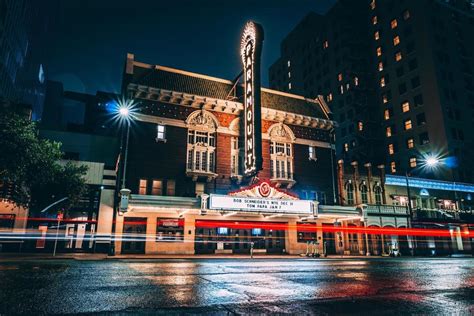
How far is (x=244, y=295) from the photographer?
6297 mm

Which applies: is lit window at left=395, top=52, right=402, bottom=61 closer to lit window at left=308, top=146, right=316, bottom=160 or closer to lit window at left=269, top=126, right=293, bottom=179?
lit window at left=308, top=146, right=316, bottom=160

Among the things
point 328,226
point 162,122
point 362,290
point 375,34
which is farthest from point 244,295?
point 375,34

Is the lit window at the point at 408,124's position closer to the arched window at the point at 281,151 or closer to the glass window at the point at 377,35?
the glass window at the point at 377,35

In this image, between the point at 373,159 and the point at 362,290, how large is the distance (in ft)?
171

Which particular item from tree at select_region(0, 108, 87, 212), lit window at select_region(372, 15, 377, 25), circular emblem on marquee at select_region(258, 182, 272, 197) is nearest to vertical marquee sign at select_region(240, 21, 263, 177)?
circular emblem on marquee at select_region(258, 182, 272, 197)

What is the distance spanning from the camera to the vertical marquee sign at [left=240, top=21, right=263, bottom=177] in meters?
28.3

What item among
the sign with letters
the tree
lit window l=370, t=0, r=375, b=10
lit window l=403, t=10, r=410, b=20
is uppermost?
lit window l=370, t=0, r=375, b=10

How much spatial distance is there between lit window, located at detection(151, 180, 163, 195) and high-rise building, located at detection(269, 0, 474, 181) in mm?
38753

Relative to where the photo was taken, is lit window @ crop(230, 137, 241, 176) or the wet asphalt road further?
lit window @ crop(230, 137, 241, 176)

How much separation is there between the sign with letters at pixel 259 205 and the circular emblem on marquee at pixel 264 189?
0.53 m

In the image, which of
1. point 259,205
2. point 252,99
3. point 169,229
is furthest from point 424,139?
point 169,229

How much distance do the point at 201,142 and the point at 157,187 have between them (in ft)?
19.6

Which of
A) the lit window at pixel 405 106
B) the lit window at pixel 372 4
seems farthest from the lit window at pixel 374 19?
the lit window at pixel 405 106

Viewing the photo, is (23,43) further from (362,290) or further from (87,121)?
(362,290)
